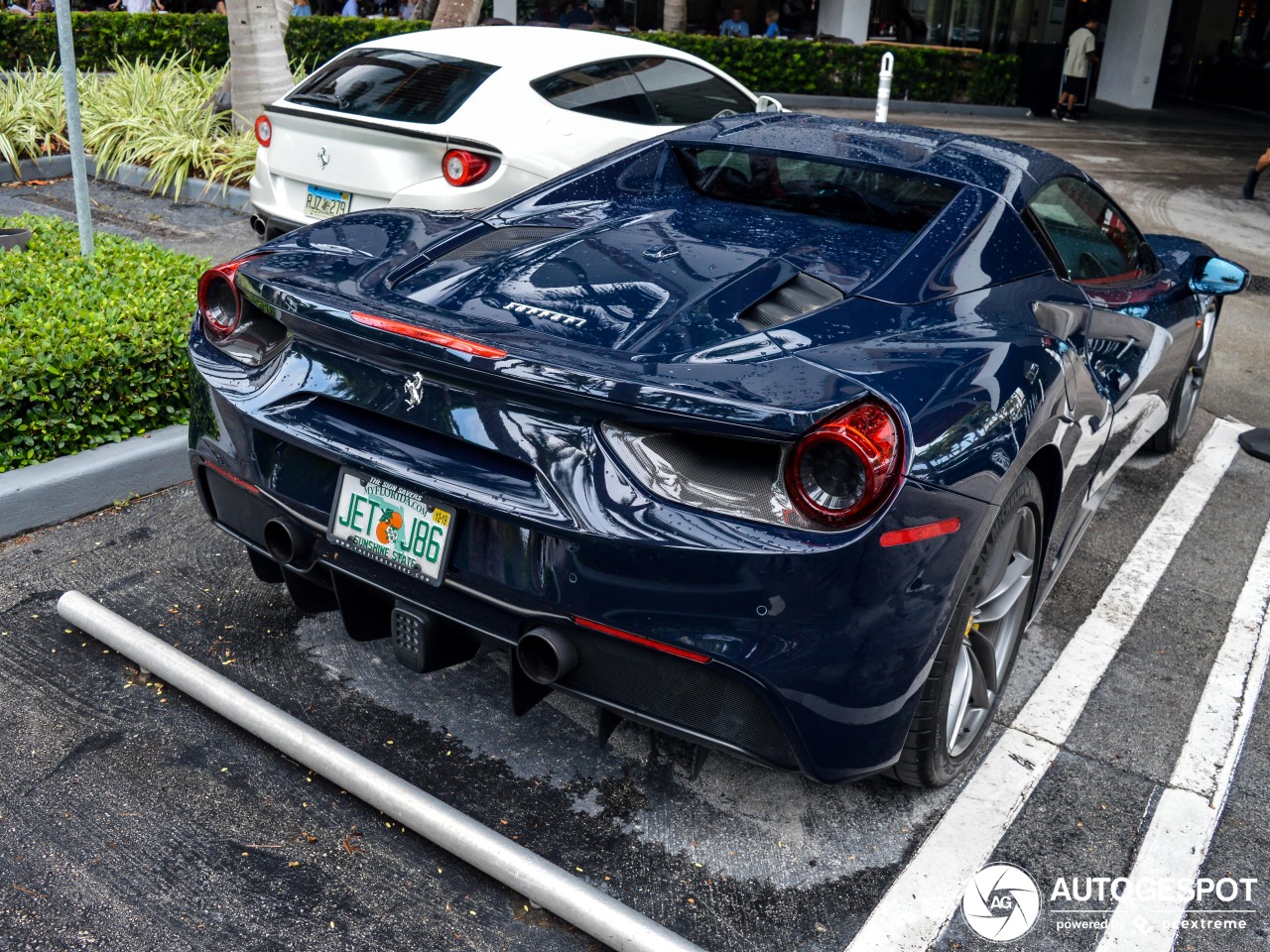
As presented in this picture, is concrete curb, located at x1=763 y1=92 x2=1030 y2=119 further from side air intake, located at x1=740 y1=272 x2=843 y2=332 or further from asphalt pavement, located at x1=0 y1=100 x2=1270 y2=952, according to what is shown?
side air intake, located at x1=740 y1=272 x2=843 y2=332

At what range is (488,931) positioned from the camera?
8.21 ft

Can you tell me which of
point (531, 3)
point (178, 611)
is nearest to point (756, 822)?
point (178, 611)

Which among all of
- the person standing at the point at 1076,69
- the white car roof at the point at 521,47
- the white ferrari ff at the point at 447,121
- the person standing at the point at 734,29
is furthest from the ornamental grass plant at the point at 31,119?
the person standing at the point at 1076,69

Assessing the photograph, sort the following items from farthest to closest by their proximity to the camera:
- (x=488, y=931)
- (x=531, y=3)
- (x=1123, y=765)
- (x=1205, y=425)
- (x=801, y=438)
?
(x=531, y=3)
(x=1205, y=425)
(x=1123, y=765)
(x=488, y=931)
(x=801, y=438)

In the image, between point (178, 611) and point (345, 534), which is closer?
point (345, 534)

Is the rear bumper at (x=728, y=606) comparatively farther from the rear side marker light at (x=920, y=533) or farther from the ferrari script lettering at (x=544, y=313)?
the ferrari script lettering at (x=544, y=313)

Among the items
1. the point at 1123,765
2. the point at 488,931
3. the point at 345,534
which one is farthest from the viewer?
the point at 1123,765

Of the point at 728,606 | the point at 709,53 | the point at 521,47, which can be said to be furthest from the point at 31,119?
the point at 709,53

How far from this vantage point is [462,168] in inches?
249

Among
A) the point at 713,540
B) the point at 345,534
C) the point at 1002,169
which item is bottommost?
the point at 345,534

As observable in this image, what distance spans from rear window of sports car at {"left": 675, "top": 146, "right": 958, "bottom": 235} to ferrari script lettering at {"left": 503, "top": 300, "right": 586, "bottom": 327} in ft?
4.04

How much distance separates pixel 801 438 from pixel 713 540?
0.85 feet

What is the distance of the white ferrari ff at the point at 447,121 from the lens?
6371mm

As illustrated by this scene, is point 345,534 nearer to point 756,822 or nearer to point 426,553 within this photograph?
point 426,553
